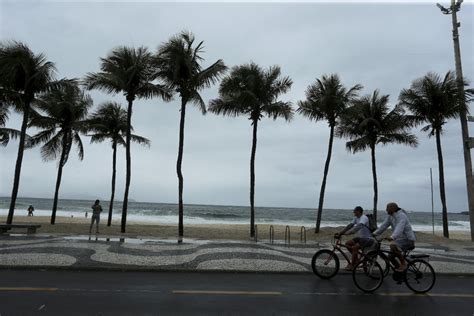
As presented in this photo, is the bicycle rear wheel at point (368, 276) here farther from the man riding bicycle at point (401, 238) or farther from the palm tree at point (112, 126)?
the palm tree at point (112, 126)

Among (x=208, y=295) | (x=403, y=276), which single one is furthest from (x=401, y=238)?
(x=208, y=295)

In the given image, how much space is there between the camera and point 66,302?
684 centimetres

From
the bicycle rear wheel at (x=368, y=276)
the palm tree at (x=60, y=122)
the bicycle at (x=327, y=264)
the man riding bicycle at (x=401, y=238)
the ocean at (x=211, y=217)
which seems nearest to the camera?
the bicycle rear wheel at (x=368, y=276)

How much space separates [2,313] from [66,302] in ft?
3.20

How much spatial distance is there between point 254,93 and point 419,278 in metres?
15.7

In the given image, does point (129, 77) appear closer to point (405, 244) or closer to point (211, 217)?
point (405, 244)

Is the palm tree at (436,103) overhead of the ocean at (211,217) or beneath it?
overhead

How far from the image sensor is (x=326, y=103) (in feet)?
81.5

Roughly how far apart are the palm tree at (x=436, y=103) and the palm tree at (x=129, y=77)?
1454 centimetres

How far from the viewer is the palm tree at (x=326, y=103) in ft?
81.4

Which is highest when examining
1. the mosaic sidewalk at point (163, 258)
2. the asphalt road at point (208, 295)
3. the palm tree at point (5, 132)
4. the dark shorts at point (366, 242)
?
the palm tree at point (5, 132)

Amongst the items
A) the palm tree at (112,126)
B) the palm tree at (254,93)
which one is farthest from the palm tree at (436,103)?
the palm tree at (112,126)

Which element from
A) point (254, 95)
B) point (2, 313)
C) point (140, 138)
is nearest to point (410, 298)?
point (2, 313)

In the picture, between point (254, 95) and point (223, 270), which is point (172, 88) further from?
point (223, 270)
